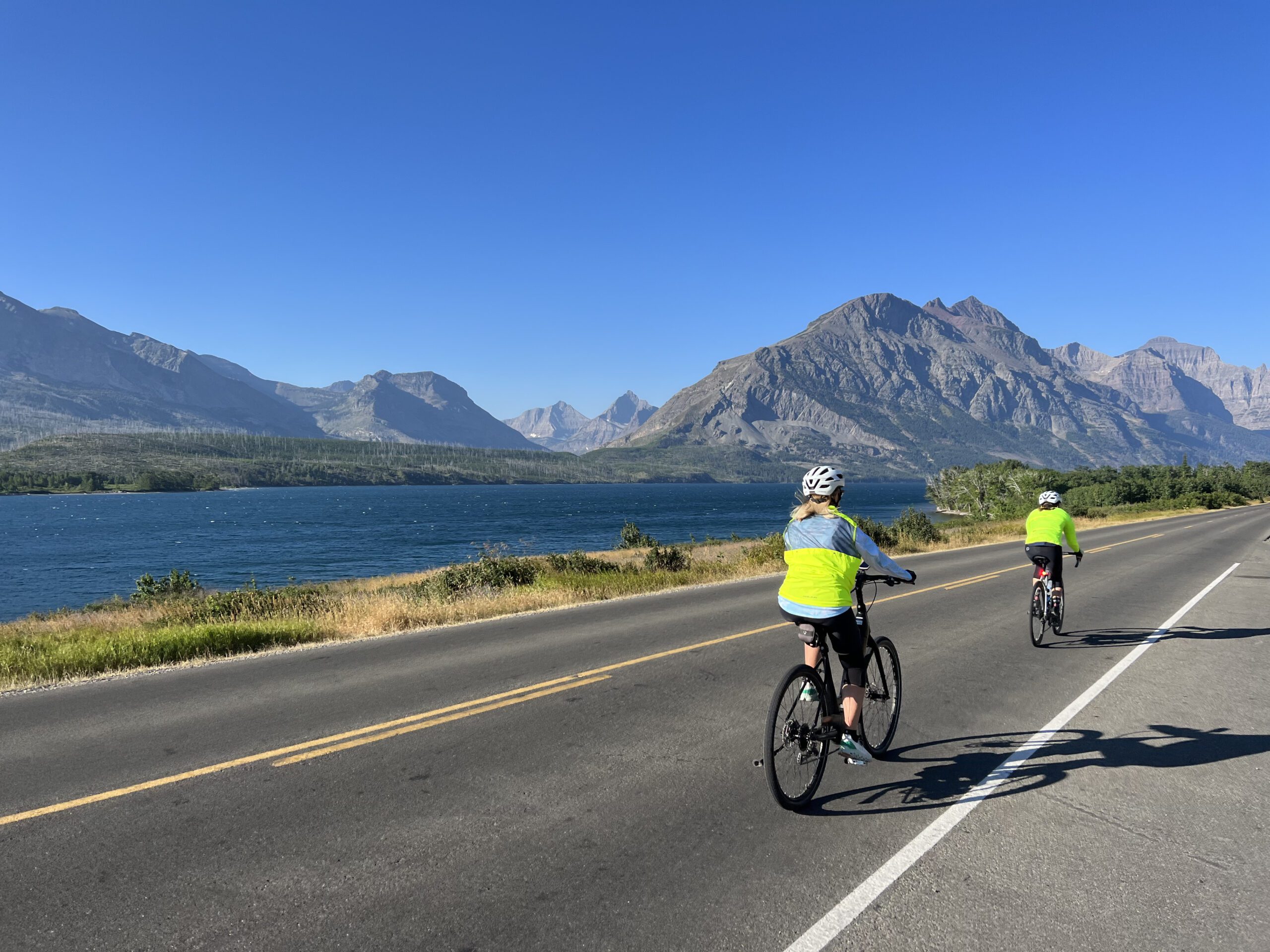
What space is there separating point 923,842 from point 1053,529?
8249 mm

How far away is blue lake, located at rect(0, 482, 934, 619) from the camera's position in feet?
159

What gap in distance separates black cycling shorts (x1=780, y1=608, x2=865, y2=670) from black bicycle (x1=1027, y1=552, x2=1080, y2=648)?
248 inches

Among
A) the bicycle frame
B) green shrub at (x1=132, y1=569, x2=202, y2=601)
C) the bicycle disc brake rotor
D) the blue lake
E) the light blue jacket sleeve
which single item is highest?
the light blue jacket sleeve

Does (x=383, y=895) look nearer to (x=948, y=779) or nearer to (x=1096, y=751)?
(x=948, y=779)

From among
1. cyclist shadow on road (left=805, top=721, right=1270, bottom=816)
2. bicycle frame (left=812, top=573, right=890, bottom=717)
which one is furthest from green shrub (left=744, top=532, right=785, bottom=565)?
bicycle frame (left=812, top=573, right=890, bottom=717)

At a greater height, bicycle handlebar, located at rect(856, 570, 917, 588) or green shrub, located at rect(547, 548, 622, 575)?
bicycle handlebar, located at rect(856, 570, 917, 588)

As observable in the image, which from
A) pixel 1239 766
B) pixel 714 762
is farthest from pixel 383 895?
pixel 1239 766

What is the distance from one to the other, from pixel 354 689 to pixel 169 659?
3.66 metres

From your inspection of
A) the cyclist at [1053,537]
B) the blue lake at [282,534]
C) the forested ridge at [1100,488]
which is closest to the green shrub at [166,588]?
the blue lake at [282,534]

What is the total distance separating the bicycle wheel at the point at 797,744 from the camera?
466cm

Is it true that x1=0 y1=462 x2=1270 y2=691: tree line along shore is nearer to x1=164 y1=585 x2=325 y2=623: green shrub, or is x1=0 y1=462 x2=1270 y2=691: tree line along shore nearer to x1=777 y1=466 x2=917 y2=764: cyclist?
x1=164 y1=585 x2=325 y2=623: green shrub

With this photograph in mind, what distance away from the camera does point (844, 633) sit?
16.4 ft

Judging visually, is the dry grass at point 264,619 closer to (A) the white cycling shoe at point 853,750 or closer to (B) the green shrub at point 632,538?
(A) the white cycling shoe at point 853,750

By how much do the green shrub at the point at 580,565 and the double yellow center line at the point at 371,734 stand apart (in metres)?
11.3
